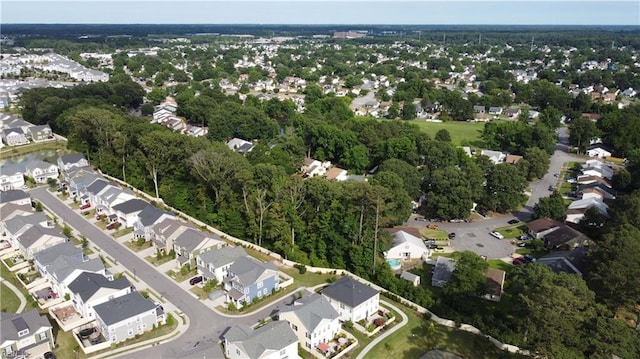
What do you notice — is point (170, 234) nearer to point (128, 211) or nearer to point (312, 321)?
point (128, 211)

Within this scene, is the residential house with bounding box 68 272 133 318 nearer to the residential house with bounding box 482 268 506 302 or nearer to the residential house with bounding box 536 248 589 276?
the residential house with bounding box 482 268 506 302

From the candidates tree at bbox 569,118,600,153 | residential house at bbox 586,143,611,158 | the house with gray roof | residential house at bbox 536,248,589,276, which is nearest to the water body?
the house with gray roof

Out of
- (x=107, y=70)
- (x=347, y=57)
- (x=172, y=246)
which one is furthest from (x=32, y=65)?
(x=172, y=246)

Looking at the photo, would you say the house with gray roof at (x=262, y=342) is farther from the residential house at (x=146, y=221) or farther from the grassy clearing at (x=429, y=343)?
the residential house at (x=146, y=221)

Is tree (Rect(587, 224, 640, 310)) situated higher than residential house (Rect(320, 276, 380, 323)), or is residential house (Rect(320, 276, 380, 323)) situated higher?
tree (Rect(587, 224, 640, 310))

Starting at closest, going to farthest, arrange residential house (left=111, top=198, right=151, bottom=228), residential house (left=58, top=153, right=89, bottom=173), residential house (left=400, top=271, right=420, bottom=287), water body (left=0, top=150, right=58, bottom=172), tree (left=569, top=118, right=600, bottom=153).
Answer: residential house (left=400, top=271, right=420, bottom=287) → residential house (left=111, top=198, right=151, bottom=228) → residential house (left=58, top=153, right=89, bottom=173) → water body (left=0, top=150, right=58, bottom=172) → tree (left=569, top=118, right=600, bottom=153)

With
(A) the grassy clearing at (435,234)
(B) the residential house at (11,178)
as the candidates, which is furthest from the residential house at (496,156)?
(B) the residential house at (11,178)
